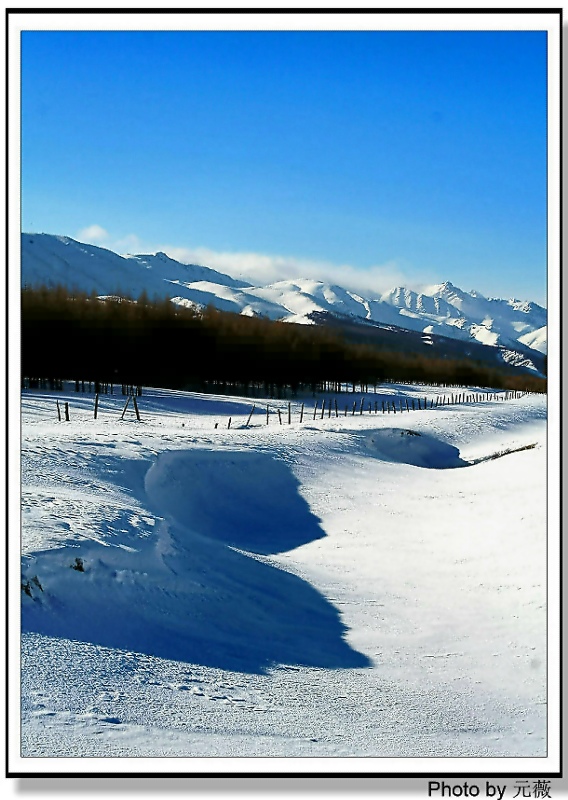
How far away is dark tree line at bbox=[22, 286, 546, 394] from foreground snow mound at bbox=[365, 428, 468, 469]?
15019 millimetres

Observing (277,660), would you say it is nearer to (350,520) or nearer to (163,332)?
(350,520)

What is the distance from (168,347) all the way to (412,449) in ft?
81.1

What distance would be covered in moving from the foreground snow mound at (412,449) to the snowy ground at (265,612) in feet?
24.0

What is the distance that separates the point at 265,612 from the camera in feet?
27.4

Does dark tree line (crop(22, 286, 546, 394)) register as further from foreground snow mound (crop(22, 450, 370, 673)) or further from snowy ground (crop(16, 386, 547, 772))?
foreground snow mound (crop(22, 450, 370, 673))

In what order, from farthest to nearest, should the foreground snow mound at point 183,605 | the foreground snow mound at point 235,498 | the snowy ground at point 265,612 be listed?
the foreground snow mound at point 235,498 → the foreground snow mound at point 183,605 → the snowy ground at point 265,612

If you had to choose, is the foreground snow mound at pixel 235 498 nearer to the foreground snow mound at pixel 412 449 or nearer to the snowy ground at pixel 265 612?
the snowy ground at pixel 265 612

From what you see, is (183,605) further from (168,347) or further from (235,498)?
(168,347)

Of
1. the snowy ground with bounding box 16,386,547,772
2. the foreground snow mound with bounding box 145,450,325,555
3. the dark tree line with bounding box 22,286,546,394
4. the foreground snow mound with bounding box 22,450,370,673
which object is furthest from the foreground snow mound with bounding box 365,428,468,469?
the foreground snow mound with bounding box 22,450,370,673

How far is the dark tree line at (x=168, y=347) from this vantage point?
37.4m

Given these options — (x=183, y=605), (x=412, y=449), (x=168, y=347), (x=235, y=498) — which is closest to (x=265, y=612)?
(x=183, y=605)

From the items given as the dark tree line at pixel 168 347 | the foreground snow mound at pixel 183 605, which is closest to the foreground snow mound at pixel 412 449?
the dark tree line at pixel 168 347

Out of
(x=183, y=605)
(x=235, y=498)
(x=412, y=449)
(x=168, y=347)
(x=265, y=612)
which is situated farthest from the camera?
(x=168, y=347)

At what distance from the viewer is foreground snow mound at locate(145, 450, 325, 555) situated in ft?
45.5
